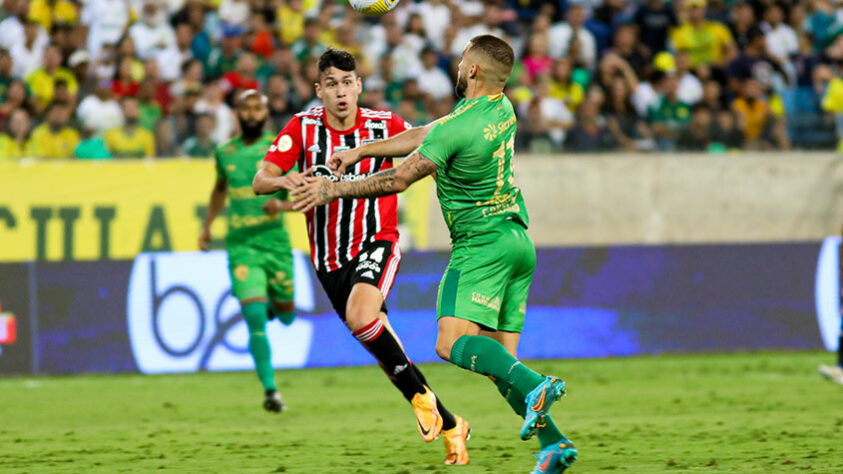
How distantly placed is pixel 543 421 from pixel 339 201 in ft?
7.98

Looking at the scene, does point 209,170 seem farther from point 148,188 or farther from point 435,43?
point 435,43

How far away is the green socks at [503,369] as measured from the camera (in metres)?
5.87

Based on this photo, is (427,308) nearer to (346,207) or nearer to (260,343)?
(260,343)

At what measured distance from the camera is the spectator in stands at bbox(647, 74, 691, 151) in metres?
16.2

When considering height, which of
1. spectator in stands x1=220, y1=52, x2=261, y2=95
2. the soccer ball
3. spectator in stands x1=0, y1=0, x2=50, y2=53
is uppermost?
spectator in stands x1=0, y1=0, x2=50, y2=53

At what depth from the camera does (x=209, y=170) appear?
49.0 feet

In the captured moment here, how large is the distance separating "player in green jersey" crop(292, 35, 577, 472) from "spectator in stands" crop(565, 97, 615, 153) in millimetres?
9780

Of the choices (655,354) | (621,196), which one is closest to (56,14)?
(621,196)

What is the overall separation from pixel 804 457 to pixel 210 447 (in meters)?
3.66

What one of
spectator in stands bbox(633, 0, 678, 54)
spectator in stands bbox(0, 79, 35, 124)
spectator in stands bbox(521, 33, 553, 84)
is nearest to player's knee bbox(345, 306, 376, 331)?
spectator in stands bbox(0, 79, 35, 124)

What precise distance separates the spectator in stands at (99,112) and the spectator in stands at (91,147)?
61 millimetres

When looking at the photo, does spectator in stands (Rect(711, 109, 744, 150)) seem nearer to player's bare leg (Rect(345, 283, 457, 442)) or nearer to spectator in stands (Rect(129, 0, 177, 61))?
spectator in stands (Rect(129, 0, 177, 61))

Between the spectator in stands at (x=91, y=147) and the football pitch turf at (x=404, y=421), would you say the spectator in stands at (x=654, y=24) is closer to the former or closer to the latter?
the football pitch turf at (x=404, y=421)

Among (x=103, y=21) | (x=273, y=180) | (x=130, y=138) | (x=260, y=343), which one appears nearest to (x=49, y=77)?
(x=103, y=21)
